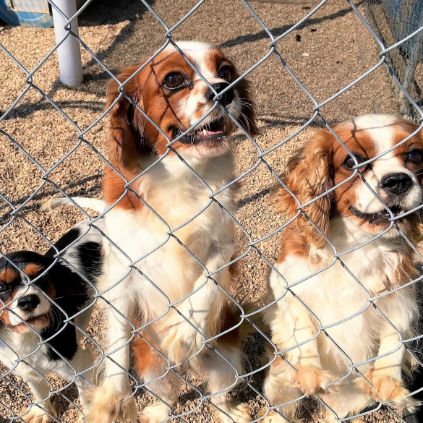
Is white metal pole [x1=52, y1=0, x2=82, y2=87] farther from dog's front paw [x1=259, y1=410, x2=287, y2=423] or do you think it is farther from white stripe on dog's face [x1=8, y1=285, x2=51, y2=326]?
dog's front paw [x1=259, y1=410, x2=287, y2=423]

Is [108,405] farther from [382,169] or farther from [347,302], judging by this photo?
[382,169]

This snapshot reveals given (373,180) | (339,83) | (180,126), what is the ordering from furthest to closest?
1. (339,83)
2. (180,126)
3. (373,180)

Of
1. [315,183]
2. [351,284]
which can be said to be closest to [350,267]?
[351,284]

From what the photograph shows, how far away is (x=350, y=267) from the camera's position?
7.38ft

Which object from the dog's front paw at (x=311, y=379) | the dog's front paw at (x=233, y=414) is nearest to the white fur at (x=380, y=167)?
the dog's front paw at (x=311, y=379)

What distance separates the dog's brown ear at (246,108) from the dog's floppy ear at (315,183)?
0.99 feet

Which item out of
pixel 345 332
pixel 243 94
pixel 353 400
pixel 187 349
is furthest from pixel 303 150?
pixel 353 400

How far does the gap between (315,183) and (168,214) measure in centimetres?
62

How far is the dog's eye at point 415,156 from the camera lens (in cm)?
200

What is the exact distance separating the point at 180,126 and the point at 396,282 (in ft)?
3.60

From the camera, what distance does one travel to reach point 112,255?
7.79 ft

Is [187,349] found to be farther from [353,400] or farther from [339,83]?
[339,83]

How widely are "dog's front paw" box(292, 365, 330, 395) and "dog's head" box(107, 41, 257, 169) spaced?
92cm

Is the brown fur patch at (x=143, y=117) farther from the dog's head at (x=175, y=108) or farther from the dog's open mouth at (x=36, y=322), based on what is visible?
the dog's open mouth at (x=36, y=322)
